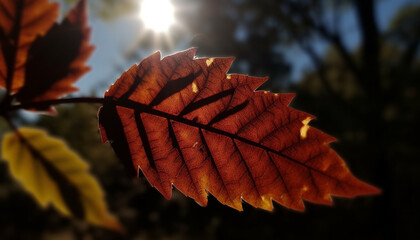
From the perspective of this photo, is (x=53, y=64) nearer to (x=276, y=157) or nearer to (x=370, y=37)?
(x=276, y=157)

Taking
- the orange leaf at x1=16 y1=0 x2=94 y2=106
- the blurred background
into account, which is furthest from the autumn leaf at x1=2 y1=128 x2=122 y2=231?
the blurred background

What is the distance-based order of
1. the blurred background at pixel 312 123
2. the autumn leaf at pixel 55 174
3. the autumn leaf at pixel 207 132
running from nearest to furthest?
the autumn leaf at pixel 207 132, the autumn leaf at pixel 55 174, the blurred background at pixel 312 123

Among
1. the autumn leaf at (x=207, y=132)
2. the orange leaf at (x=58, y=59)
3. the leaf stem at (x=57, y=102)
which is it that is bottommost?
the autumn leaf at (x=207, y=132)

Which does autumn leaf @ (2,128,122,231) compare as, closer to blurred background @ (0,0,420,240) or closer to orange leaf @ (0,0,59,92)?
orange leaf @ (0,0,59,92)

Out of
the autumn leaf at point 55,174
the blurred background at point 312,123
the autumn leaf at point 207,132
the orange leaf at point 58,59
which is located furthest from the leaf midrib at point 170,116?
the blurred background at point 312,123

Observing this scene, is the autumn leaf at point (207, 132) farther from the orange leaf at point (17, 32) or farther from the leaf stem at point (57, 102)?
the orange leaf at point (17, 32)

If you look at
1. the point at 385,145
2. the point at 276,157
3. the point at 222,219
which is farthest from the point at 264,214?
the point at 276,157
